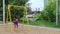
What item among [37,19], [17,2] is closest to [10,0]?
[17,2]

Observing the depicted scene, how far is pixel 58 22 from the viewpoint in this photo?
30.9 m

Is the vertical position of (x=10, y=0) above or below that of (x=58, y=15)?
above

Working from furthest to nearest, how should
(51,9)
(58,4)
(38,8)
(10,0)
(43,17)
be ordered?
(38,8)
(10,0)
(43,17)
(51,9)
(58,4)

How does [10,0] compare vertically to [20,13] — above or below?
above

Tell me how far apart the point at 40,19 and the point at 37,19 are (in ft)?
1.85

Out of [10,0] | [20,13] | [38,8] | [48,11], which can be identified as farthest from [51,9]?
[38,8]

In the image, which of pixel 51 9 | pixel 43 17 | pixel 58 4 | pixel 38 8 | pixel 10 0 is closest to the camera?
pixel 58 4

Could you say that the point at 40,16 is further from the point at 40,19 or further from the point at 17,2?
the point at 17,2

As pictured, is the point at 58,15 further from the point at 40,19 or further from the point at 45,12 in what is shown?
the point at 40,19

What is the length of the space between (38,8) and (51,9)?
854 inches

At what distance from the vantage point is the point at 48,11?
34031 millimetres

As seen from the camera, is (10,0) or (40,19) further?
(10,0)

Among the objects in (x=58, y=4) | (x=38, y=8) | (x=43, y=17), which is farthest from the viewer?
(x=38, y=8)

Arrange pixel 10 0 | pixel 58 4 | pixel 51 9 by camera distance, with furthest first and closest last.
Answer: pixel 10 0, pixel 51 9, pixel 58 4
